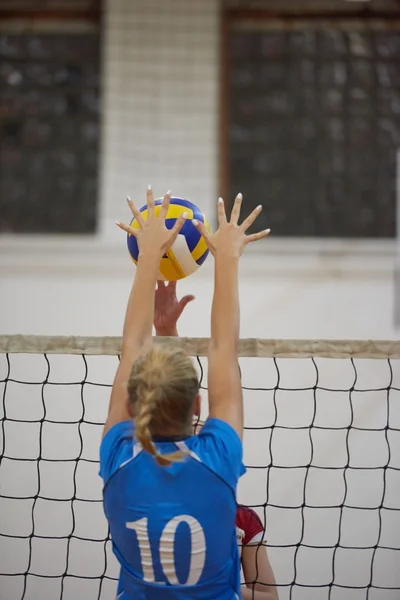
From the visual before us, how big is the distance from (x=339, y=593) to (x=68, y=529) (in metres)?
1.25

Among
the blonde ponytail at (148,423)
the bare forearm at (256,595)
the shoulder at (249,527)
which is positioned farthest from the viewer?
the shoulder at (249,527)

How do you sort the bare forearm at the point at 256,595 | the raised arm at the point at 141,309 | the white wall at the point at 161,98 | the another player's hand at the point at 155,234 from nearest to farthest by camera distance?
the raised arm at the point at 141,309 < the another player's hand at the point at 155,234 < the bare forearm at the point at 256,595 < the white wall at the point at 161,98

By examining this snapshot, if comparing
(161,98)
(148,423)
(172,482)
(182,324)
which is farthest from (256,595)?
(161,98)

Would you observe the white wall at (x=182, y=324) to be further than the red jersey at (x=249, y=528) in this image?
Yes

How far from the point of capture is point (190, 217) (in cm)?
237

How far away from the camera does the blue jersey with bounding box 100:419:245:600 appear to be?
4.70 ft

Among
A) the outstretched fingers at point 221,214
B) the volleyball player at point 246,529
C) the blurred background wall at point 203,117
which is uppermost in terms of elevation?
the blurred background wall at point 203,117

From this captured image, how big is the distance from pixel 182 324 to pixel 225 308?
2.80 metres

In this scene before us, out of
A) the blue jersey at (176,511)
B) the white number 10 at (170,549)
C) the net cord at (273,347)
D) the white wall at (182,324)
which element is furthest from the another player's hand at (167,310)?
the white number 10 at (170,549)

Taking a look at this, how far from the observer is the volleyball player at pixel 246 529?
235 cm

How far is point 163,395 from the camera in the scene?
140 cm

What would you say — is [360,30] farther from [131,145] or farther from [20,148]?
[20,148]

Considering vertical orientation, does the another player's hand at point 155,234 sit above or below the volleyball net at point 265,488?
above

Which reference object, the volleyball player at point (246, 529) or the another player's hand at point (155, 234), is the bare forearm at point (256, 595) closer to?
the volleyball player at point (246, 529)
